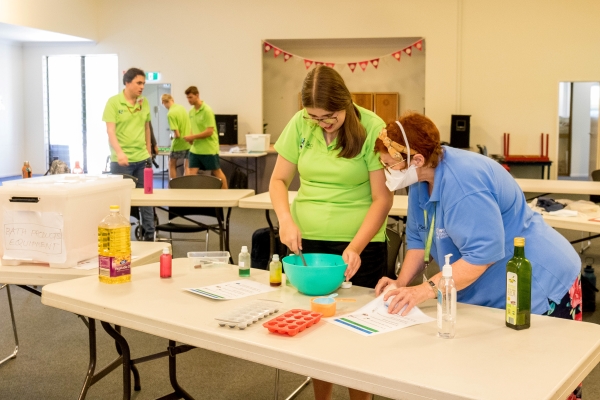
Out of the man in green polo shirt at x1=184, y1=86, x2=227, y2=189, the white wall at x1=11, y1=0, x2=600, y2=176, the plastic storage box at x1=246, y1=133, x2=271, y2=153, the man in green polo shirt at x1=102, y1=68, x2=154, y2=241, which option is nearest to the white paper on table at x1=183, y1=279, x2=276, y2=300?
the man in green polo shirt at x1=102, y1=68, x2=154, y2=241

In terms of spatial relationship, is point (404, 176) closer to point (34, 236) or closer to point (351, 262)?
point (351, 262)

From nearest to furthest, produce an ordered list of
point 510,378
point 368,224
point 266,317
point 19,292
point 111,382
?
point 510,378, point 266,317, point 368,224, point 111,382, point 19,292

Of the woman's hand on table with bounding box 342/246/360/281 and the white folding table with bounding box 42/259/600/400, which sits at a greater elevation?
the woman's hand on table with bounding box 342/246/360/281

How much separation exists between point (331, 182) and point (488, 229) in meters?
0.80

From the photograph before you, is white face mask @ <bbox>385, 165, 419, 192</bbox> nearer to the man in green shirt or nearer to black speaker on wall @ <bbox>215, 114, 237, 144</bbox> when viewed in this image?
the man in green shirt

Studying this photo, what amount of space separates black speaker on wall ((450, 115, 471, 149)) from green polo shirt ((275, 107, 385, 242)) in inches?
334

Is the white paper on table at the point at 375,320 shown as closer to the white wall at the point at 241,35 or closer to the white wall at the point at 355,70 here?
the white wall at the point at 241,35

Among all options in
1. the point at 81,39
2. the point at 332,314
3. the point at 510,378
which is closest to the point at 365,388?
the point at 510,378

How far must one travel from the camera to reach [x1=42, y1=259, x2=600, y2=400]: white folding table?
1391 millimetres

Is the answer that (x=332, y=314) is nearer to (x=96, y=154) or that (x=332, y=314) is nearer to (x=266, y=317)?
(x=266, y=317)

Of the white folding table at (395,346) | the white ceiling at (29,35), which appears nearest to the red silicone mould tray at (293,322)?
the white folding table at (395,346)

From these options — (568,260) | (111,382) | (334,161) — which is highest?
(334,161)

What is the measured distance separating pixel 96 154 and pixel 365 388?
12513mm

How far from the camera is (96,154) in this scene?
520 inches
